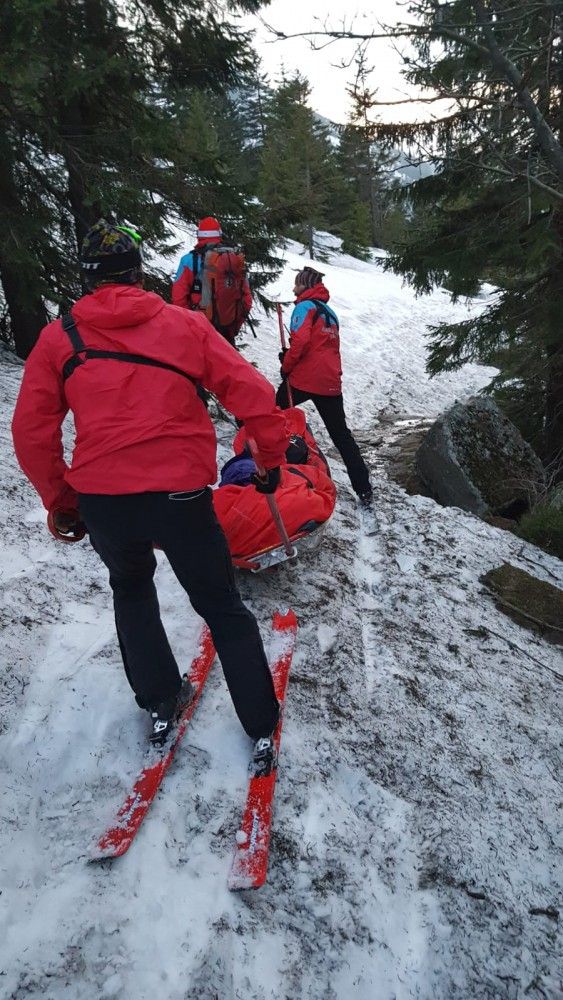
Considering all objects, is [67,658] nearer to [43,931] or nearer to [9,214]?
[43,931]

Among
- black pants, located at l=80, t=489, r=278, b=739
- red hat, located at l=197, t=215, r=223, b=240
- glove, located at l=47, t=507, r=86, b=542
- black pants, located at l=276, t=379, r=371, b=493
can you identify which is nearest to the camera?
black pants, located at l=80, t=489, r=278, b=739

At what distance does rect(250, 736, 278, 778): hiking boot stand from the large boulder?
487 centimetres

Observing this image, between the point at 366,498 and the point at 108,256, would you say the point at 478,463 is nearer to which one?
the point at 366,498

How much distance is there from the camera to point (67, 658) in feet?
11.5

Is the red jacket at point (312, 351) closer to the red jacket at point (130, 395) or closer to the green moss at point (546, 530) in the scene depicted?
the green moss at point (546, 530)

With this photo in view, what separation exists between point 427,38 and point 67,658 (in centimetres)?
580

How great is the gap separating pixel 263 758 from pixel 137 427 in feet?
6.07

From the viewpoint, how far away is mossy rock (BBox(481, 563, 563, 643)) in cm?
489

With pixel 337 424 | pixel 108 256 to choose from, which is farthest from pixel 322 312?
pixel 108 256

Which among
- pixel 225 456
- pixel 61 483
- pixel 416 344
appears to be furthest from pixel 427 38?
pixel 416 344

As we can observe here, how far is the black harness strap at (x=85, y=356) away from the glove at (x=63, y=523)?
2.42 feet

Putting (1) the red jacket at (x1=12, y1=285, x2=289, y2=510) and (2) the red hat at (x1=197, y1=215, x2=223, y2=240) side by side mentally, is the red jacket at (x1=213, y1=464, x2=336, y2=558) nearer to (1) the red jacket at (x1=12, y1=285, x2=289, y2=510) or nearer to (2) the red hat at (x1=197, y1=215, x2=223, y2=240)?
(1) the red jacket at (x1=12, y1=285, x2=289, y2=510)

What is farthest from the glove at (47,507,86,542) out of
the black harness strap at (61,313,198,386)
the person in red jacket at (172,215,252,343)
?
the person in red jacket at (172,215,252,343)

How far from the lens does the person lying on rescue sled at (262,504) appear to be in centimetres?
439
